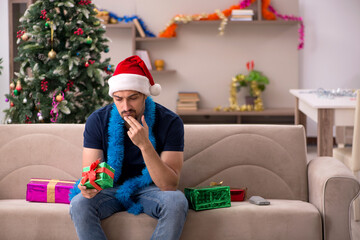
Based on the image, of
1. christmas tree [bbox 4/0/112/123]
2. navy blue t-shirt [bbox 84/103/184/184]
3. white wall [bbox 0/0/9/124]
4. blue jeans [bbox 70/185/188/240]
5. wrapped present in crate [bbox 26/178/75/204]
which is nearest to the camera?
blue jeans [bbox 70/185/188/240]

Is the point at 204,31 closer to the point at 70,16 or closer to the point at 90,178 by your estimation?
the point at 70,16

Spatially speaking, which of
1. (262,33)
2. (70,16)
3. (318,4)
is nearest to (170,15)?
(262,33)

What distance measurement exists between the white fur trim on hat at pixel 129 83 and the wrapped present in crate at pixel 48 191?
56cm

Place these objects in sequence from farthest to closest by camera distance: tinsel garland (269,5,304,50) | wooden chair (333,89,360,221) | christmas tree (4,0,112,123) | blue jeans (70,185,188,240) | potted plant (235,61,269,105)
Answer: tinsel garland (269,5,304,50) → potted plant (235,61,269,105) → christmas tree (4,0,112,123) → wooden chair (333,89,360,221) → blue jeans (70,185,188,240)

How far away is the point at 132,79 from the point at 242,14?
4.28 m

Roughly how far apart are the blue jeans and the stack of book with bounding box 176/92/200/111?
162 inches

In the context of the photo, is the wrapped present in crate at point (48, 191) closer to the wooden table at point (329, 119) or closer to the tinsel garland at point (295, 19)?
the wooden table at point (329, 119)

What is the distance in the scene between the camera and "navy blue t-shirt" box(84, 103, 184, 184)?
92.9 inches

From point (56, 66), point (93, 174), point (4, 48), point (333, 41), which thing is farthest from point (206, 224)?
point (333, 41)

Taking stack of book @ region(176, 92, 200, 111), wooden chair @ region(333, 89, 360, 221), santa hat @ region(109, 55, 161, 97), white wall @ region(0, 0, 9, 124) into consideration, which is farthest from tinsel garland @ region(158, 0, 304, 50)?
santa hat @ region(109, 55, 161, 97)

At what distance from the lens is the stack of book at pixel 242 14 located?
6.34 metres

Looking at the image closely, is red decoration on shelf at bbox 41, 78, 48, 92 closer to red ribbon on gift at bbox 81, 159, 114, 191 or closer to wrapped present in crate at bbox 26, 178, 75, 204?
wrapped present in crate at bbox 26, 178, 75, 204

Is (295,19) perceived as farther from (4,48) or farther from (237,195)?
(237,195)

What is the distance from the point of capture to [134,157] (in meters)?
2.40
